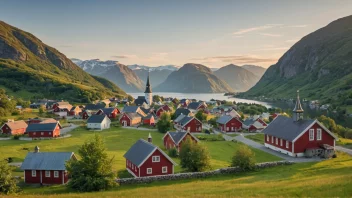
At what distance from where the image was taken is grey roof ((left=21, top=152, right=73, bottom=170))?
42.5 meters

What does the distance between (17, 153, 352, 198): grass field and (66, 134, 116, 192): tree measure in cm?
145

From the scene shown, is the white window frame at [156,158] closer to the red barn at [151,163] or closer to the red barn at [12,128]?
the red barn at [151,163]

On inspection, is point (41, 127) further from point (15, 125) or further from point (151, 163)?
point (151, 163)

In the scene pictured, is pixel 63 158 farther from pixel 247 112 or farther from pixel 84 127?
pixel 247 112

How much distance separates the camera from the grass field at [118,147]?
2084 inches

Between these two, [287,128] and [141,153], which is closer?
[141,153]

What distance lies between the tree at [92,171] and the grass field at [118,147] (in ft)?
20.7

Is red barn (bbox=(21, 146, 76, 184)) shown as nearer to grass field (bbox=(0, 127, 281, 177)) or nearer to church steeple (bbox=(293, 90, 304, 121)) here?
grass field (bbox=(0, 127, 281, 177))

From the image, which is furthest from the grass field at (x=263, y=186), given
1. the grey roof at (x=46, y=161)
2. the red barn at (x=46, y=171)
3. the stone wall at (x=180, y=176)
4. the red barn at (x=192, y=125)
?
the red barn at (x=192, y=125)

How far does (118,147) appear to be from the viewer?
66750mm

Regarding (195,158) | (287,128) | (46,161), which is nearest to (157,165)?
(195,158)

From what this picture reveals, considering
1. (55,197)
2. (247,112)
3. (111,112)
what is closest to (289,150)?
(55,197)

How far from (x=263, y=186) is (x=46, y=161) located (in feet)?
90.9

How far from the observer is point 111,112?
402 feet
